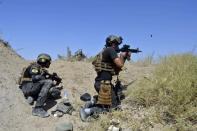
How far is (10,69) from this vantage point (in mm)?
5812

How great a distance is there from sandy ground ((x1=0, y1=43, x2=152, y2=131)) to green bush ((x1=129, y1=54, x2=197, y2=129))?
147cm

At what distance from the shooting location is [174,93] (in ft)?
13.1

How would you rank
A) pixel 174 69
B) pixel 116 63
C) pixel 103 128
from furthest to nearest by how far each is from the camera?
pixel 174 69
pixel 116 63
pixel 103 128

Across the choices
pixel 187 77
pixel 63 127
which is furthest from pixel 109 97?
pixel 187 77

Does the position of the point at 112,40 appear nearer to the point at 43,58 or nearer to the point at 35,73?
the point at 43,58

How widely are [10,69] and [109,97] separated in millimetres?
3329

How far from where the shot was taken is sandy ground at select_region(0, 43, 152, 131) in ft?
13.3

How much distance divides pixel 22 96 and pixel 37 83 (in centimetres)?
59

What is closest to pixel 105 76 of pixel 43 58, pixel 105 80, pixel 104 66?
pixel 105 80

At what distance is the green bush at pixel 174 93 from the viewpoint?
11.8ft

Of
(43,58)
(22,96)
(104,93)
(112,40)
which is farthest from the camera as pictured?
(22,96)

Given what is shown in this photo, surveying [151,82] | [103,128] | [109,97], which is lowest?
[103,128]

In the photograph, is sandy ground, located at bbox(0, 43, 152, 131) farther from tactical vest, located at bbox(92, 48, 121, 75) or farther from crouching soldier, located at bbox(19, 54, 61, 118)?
tactical vest, located at bbox(92, 48, 121, 75)

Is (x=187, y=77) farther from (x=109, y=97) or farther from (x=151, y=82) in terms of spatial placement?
(x=109, y=97)
